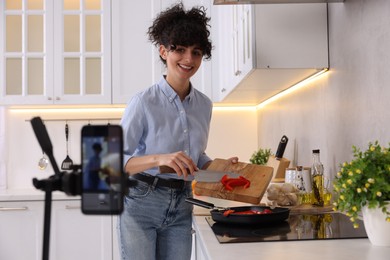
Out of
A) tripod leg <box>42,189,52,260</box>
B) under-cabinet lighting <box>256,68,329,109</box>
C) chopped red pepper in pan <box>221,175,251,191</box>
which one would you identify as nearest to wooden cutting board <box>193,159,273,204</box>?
chopped red pepper in pan <box>221,175,251,191</box>

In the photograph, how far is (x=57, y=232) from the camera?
3.28m

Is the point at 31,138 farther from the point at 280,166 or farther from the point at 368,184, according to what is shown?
the point at 368,184

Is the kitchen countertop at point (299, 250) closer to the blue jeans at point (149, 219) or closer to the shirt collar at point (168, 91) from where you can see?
the blue jeans at point (149, 219)

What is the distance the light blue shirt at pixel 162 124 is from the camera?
1767 millimetres

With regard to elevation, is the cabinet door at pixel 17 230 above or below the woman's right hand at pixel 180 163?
below

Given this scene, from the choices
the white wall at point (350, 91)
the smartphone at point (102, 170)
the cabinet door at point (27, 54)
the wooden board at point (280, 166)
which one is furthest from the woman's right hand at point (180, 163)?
the cabinet door at point (27, 54)

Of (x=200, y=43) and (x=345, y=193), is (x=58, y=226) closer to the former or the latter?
(x=200, y=43)

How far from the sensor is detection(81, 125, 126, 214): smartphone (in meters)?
0.37

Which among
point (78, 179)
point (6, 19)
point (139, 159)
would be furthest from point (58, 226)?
point (78, 179)

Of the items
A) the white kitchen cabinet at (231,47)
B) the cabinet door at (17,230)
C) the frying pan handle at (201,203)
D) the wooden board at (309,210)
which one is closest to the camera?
the frying pan handle at (201,203)

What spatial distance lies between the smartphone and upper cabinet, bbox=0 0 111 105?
307cm

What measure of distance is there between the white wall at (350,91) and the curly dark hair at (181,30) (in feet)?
1.63

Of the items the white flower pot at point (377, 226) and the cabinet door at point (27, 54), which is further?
the cabinet door at point (27, 54)

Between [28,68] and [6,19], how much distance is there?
380 millimetres
